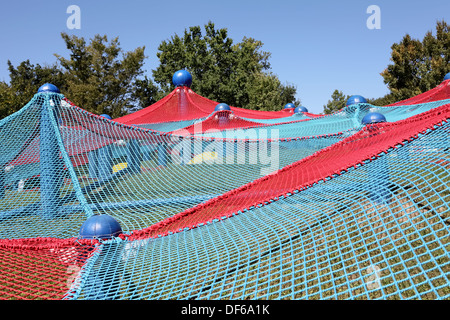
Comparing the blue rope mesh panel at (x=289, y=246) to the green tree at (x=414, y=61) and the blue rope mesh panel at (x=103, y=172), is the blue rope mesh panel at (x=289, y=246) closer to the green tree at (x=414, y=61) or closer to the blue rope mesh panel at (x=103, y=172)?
the blue rope mesh panel at (x=103, y=172)

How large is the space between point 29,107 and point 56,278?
3431mm

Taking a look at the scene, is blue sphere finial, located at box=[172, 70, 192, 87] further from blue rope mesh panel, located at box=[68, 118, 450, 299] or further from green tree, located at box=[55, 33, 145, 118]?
green tree, located at box=[55, 33, 145, 118]

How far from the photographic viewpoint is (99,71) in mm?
20516

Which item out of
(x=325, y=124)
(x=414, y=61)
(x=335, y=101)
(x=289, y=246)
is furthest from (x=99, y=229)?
(x=335, y=101)

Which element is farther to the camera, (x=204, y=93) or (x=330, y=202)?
(x=204, y=93)

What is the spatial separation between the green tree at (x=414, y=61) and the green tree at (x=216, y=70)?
21.8 ft

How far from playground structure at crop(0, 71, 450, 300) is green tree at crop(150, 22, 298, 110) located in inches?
489

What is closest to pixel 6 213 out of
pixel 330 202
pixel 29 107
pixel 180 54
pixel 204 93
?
pixel 29 107

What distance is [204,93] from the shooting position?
21656 millimetres

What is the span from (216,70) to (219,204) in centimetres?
1901

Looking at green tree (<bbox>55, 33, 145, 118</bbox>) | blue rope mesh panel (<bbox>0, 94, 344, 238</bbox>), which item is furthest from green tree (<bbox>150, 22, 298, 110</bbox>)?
blue rope mesh panel (<bbox>0, 94, 344, 238</bbox>)

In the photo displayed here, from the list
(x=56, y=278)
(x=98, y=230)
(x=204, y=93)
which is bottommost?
(x=56, y=278)

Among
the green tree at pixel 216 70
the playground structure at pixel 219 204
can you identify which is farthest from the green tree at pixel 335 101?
the playground structure at pixel 219 204
